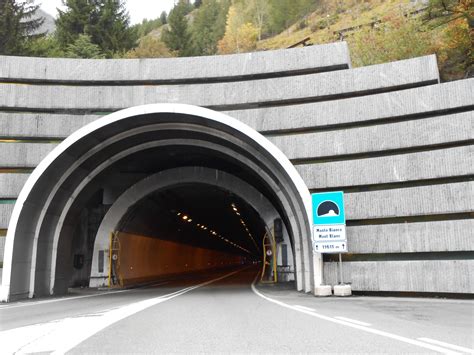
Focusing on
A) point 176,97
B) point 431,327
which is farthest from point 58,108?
point 431,327

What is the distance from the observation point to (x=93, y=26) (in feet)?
163

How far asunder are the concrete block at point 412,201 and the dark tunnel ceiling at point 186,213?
Result: 1122 cm

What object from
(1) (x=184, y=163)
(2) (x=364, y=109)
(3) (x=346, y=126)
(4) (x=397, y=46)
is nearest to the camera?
(2) (x=364, y=109)

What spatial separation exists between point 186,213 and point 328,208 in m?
21.6

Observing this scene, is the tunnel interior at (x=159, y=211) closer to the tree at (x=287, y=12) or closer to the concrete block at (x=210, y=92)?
the concrete block at (x=210, y=92)

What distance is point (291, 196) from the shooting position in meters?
17.8

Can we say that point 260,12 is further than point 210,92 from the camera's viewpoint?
Yes

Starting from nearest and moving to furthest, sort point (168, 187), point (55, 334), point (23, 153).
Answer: point (55, 334) → point (23, 153) → point (168, 187)

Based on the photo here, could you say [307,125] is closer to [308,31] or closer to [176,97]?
[176,97]

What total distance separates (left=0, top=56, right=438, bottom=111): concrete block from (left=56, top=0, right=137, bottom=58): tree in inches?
1241

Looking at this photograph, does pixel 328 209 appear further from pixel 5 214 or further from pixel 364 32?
pixel 364 32

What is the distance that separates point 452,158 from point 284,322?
8953 mm

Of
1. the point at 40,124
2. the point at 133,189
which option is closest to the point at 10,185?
the point at 40,124

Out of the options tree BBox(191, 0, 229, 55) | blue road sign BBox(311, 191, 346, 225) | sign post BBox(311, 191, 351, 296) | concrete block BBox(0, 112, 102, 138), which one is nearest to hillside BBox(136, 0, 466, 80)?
tree BBox(191, 0, 229, 55)
